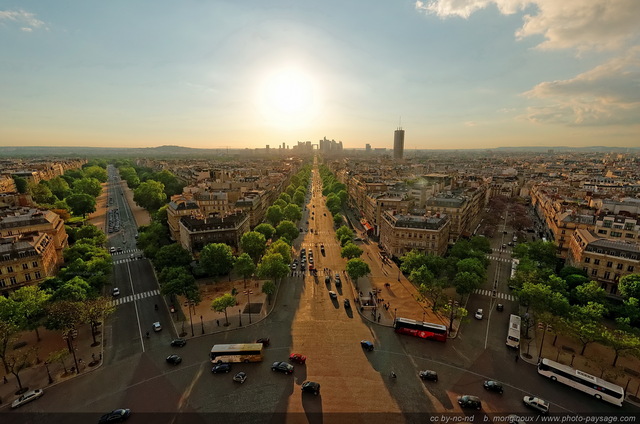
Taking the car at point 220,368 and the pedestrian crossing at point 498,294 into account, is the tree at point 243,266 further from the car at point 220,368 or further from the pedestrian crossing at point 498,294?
the pedestrian crossing at point 498,294

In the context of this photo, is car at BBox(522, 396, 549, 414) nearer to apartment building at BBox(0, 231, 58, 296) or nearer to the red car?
the red car

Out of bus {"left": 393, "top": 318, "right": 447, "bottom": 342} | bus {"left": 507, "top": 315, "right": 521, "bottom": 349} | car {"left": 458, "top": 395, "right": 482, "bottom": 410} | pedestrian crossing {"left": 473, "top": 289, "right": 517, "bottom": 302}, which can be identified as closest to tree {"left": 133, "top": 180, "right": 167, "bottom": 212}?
bus {"left": 393, "top": 318, "right": 447, "bottom": 342}

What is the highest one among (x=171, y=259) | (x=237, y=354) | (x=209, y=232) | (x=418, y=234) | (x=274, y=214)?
(x=418, y=234)

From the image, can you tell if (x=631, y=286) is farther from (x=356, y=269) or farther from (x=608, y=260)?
(x=356, y=269)

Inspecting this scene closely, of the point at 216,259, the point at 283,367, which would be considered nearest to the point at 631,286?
the point at 283,367

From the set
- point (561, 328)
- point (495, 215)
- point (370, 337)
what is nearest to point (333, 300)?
point (370, 337)

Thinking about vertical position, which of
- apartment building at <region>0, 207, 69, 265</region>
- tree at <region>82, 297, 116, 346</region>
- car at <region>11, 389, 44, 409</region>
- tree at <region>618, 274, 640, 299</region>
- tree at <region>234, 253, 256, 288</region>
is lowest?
car at <region>11, 389, 44, 409</region>
